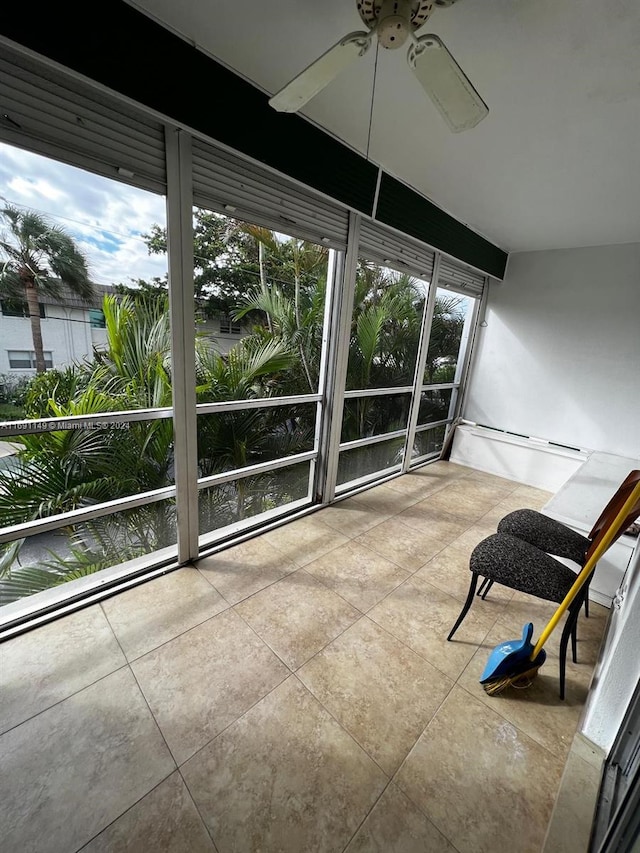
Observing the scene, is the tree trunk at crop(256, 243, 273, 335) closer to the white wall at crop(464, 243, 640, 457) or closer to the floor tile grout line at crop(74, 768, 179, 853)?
the floor tile grout line at crop(74, 768, 179, 853)

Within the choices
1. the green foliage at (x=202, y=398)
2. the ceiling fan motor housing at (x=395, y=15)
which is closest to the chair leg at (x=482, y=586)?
the green foliage at (x=202, y=398)

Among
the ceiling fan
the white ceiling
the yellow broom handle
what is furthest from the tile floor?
the white ceiling

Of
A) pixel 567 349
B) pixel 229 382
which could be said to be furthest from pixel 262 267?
pixel 567 349

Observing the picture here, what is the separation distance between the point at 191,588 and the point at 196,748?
82 cm

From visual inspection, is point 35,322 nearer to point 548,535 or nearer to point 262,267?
point 262,267

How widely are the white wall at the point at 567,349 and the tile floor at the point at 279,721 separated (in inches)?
90.7

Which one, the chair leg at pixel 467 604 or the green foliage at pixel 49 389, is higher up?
the green foliage at pixel 49 389

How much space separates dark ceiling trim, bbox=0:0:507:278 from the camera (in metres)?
1.15

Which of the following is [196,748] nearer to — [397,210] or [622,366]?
[397,210]

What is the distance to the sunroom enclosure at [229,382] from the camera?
1.56 m

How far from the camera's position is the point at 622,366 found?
341cm

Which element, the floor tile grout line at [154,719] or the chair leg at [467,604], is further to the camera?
the chair leg at [467,604]

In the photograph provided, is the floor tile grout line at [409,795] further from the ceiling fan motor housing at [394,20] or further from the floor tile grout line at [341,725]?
the ceiling fan motor housing at [394,20]

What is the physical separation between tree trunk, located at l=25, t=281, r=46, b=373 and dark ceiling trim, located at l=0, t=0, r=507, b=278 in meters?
0.79
